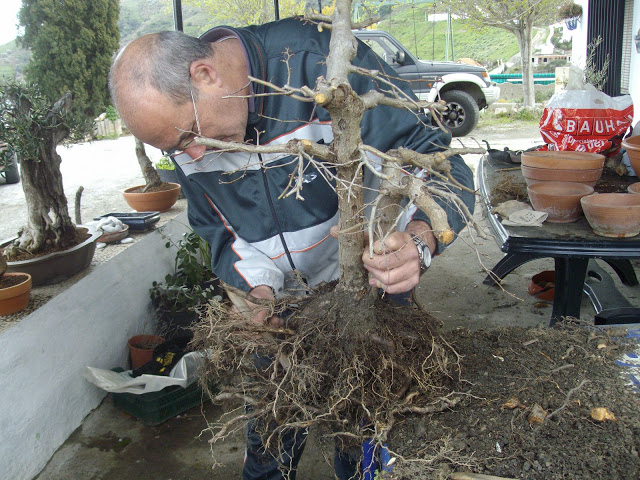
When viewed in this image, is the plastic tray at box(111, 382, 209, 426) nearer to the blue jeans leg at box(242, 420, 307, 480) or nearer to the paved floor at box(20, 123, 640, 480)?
the paved floor at box(20, 123, 640, 480)

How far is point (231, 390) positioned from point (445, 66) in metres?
9.22

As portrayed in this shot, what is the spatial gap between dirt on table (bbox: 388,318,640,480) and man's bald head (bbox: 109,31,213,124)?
2.95 ft

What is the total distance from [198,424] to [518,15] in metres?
12.8

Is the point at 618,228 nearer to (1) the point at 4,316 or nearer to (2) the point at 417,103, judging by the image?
(2) the point at 417,103

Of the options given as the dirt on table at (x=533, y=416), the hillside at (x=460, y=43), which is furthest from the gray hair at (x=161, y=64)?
the hillside at (x=460, y=43)

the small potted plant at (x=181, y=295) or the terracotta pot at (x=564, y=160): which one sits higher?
the terracotta pot at (x=564, y=160)

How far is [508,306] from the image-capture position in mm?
3486

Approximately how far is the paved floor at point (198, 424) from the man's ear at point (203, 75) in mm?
724

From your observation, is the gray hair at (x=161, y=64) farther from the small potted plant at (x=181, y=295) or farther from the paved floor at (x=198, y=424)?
the small potted plant at (x=181, y=295)

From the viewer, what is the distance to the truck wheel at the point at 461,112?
9.27m

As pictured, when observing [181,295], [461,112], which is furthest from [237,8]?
[181,295]

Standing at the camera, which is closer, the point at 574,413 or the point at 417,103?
the point at 574,413

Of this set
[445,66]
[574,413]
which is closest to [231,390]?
[574,413]

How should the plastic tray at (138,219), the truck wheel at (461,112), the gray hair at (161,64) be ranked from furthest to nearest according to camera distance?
the truck wheel at (461,112)
the plastic tray at (138,219)
the gray hair at (161,64)
